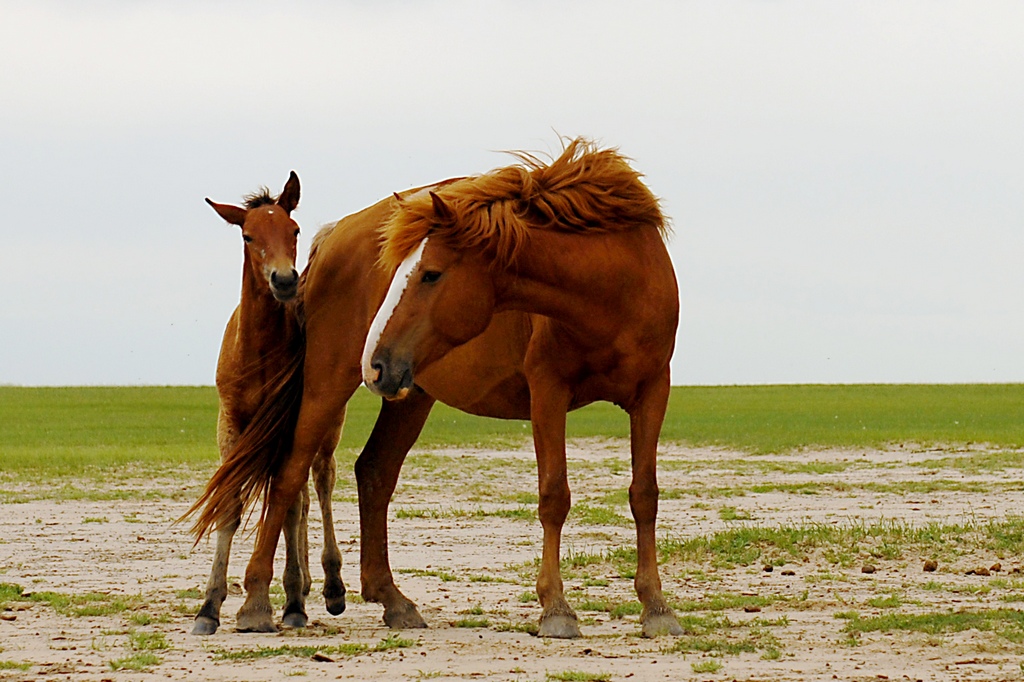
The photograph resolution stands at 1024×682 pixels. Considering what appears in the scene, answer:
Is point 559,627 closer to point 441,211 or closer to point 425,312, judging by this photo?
point 425,312

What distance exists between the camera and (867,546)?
32.6 ft

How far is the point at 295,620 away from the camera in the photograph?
26.1 feet

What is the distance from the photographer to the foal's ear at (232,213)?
815cm

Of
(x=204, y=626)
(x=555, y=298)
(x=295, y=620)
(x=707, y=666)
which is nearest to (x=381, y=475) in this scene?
(x=295, y=620)

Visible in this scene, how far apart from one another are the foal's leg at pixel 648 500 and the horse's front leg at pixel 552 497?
37 cm

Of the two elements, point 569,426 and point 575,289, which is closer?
point 575,289

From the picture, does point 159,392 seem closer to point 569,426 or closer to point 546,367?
point 569,426

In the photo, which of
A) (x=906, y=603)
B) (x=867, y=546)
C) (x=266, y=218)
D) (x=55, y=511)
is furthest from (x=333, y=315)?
(x=55, y=511)

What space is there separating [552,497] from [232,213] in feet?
8.31

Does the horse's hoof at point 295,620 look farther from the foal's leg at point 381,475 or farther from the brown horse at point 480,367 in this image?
the foal's leg at point 381,475

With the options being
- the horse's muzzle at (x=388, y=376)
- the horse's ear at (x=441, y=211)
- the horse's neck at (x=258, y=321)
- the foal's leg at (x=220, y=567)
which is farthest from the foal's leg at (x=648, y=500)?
the foal's leg at (x=220, y=567)

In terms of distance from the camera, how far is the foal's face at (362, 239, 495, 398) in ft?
22.4

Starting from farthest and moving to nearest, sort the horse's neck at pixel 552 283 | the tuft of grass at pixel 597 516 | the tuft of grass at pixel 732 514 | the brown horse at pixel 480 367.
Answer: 1. the tuft of grass at pixel 732 514
2. the tuft of grass at pixel 597 516
3. the brown horse at pixel 480 367
4. the horse's neck at pixel 552 283

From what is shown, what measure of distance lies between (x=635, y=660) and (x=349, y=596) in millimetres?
3211
